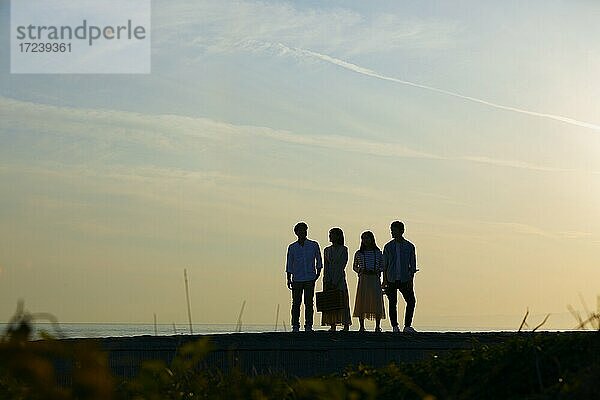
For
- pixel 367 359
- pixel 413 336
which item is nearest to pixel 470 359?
pixel 367 359

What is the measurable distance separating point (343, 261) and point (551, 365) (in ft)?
47.2

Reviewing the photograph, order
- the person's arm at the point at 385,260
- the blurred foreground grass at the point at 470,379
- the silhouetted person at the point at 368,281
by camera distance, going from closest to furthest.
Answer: the blurred foreground grass at the point at 470,379 → the person's arm at the point at 385,260 → the silhouetted person at the point at 368,281

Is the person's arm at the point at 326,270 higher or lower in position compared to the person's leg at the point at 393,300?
higher

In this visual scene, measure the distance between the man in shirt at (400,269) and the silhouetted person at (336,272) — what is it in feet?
2.59

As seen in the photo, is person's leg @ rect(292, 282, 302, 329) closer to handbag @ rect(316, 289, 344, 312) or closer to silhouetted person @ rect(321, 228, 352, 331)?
handbag @ rect(316, 289, 344, 312)

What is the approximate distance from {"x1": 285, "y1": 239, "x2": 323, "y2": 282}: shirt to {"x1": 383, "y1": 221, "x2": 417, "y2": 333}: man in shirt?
1.30 m

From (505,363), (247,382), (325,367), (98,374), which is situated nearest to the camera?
(98,374)

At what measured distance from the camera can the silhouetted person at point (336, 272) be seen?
2005 centimetres

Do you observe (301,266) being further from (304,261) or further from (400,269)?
(400,269)

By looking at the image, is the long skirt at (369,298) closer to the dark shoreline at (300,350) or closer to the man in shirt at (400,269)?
the man in shirt at (400,269)

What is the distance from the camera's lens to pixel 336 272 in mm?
20266

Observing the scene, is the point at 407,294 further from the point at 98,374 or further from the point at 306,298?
the point at 98,374

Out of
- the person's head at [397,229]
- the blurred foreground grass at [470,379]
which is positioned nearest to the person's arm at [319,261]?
the person's head at [397,229]

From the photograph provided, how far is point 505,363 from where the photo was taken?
590 cm
